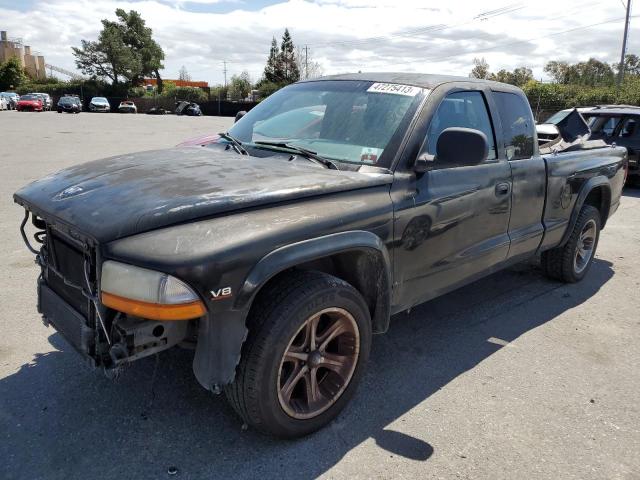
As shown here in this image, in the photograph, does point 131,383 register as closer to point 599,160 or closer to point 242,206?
point 242,206

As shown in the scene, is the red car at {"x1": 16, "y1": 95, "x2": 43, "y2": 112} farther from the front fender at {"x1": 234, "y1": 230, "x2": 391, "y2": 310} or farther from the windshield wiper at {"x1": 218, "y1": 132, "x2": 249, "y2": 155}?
the front fender at {"x1": 234, "y1": 230, "x2": 391, "y2": 310}

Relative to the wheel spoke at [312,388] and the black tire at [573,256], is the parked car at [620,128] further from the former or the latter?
the wheel spoke at [312,388]

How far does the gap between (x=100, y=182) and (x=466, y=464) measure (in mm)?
2321

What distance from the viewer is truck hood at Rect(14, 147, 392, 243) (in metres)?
2.40

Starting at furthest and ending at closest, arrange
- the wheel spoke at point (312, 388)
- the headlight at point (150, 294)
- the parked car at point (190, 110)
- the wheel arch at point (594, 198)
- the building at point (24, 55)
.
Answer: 1. the building at point (24, 55)
2. the parked car at point (190, 110)
3. the wheel arch at point (594, 198)
4. the wheel spoke at point (312, 388)
5. the headlight at point (150, 294)

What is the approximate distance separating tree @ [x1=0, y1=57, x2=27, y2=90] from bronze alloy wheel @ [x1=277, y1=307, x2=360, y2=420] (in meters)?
84.6

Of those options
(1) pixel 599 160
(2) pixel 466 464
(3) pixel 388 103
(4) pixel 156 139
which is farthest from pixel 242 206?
(4) pixel 156 139

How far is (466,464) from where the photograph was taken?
2689 mm

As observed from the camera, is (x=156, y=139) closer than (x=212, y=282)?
No

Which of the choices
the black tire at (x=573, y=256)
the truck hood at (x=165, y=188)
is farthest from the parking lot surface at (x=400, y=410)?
the truck hood at (x=165, y=188)

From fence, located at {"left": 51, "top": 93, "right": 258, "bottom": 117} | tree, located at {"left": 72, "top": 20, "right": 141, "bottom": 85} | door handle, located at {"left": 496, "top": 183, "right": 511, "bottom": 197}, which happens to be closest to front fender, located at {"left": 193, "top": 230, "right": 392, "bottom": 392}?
door handle, located at {"left": 496, "top": 183, "right": 511, "bottom": 197}

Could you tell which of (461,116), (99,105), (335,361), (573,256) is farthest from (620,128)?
(99,105)

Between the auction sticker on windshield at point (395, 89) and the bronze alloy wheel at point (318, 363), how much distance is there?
1496 mm

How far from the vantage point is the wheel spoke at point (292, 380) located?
2711mm
